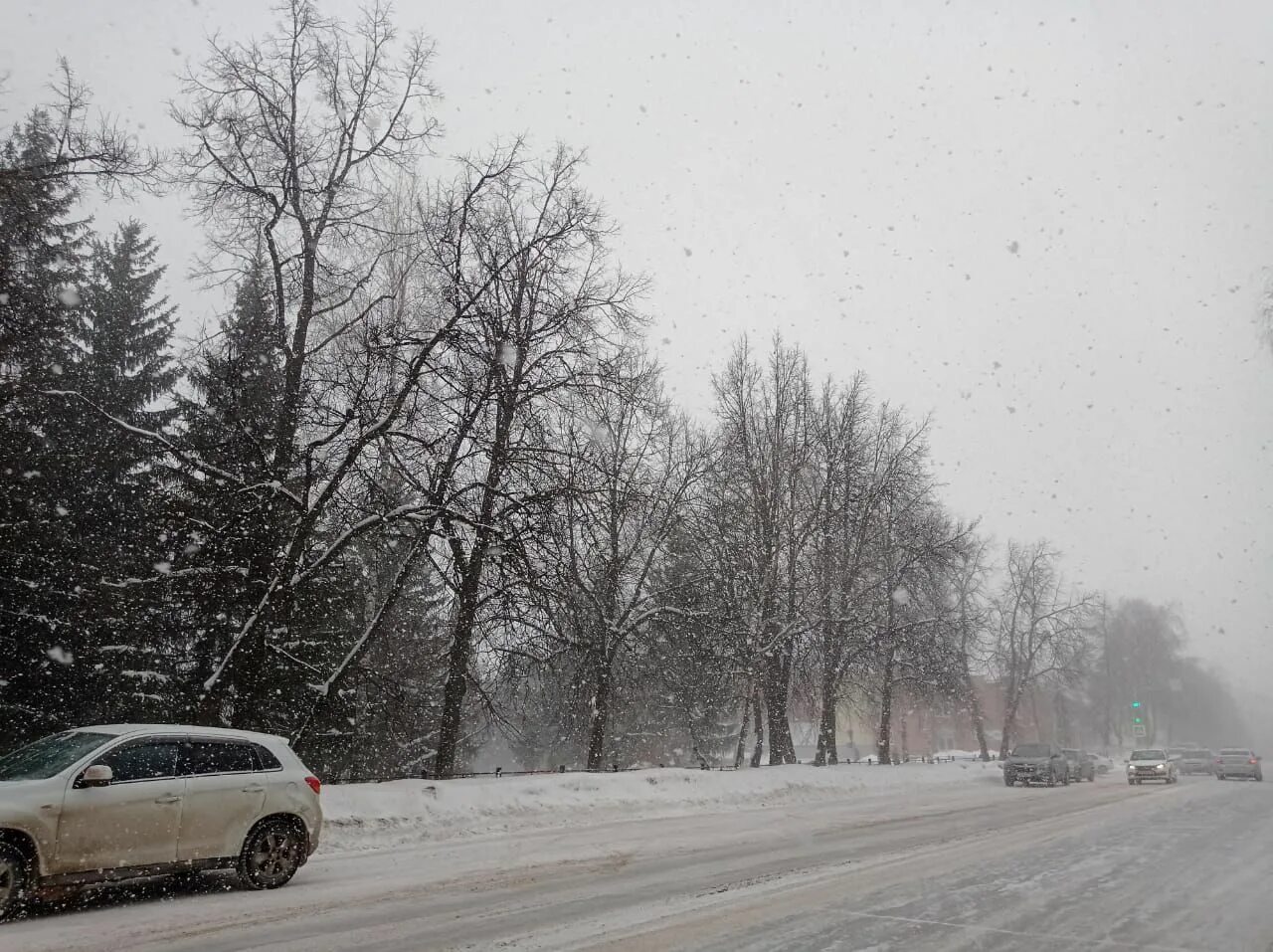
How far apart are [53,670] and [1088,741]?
10940 cm

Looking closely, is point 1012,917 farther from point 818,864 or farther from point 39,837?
point 39,837

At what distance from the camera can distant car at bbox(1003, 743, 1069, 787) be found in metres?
32.5

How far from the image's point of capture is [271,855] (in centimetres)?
902

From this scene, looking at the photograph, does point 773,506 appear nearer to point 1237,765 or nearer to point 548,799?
point 548,799

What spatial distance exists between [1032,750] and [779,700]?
11860mm

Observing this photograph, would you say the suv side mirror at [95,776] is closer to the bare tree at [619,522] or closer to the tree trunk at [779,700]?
the bare tree at [619,522]

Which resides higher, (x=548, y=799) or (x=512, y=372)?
(x=512, y=372)

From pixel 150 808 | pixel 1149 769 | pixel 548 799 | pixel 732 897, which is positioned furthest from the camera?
pixel 1149 769

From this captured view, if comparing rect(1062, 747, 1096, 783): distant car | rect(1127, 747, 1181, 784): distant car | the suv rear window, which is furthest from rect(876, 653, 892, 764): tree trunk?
the suv rear window

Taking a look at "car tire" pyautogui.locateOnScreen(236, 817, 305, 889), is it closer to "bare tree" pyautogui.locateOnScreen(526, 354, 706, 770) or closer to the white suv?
the white suv

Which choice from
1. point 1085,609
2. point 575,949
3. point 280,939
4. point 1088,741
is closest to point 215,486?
point 280,939

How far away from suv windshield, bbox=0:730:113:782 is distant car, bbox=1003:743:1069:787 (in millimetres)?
32046

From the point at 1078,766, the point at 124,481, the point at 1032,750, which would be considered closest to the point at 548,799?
the point at 124,481

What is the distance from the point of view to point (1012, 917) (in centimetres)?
777
